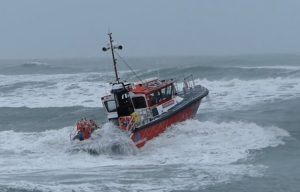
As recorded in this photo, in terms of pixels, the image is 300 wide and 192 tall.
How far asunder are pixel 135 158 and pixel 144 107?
121 inches

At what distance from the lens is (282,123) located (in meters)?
20.1

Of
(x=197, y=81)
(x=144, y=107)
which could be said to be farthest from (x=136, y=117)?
(x=197, y=81)

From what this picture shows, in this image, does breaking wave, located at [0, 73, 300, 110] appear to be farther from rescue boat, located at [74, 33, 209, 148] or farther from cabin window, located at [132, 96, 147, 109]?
cabin window, located at [132, 96, 147, 109]

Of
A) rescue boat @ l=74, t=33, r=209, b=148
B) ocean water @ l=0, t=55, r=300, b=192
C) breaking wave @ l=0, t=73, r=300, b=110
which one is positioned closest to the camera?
ocean water @ l=0, t=55, r=300, b=192

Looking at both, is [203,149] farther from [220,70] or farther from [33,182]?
[220,70]

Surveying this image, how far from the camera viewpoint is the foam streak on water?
482 inches

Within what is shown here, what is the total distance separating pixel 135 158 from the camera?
15438 mm

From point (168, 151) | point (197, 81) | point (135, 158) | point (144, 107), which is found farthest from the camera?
point (197, 81)

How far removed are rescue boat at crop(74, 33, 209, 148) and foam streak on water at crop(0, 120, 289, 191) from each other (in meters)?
0.34

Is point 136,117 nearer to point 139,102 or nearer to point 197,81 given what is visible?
point 139,102

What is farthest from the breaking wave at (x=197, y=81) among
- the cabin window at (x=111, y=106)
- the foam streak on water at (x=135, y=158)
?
the cabin window at (x=111, y=106)

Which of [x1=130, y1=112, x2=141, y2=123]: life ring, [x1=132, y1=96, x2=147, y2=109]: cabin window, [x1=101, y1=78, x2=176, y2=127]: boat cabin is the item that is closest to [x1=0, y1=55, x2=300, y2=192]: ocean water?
[x1=130, y1=112, x2=141, y2=123]: life ring

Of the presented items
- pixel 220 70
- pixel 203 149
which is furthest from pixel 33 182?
pixel 220 70

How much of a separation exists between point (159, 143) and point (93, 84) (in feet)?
71.8
